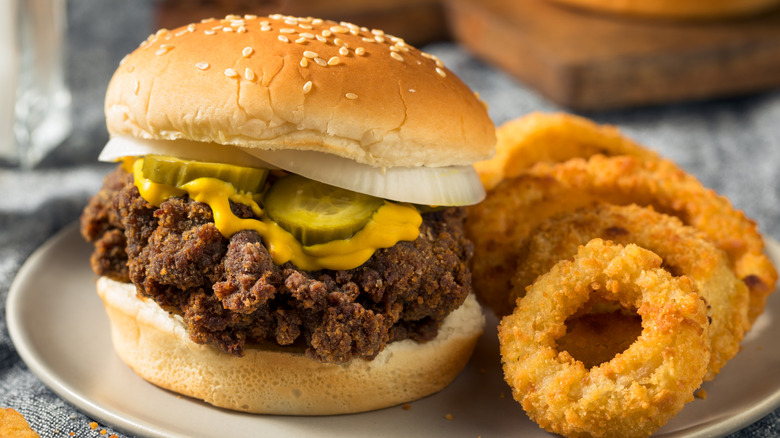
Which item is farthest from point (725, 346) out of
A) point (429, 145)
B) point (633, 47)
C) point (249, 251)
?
point (633, 47)

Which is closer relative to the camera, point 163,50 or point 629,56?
point 163,50

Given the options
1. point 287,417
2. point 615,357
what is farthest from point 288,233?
point 615,357

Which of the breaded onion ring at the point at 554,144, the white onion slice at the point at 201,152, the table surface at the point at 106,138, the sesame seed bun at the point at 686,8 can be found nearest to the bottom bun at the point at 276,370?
the table surface at the point at 106,138

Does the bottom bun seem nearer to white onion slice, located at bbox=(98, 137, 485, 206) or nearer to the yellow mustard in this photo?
the yellow mustard

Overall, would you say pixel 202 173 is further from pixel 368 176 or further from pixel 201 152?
pixel 368 176

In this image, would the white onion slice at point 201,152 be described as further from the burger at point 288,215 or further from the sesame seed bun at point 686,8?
the sesame seed bun at point 686,8

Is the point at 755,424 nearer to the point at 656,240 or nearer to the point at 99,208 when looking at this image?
the point at 656,240
